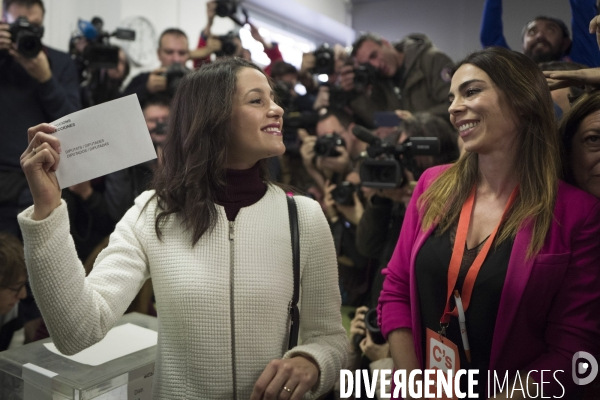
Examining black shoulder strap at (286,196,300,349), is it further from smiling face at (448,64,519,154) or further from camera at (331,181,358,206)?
camera at (331,181,358,206)

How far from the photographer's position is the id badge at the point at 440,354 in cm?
122

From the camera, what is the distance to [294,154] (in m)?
3.06

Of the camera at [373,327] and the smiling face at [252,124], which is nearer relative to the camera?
the smiling face at [252,124]

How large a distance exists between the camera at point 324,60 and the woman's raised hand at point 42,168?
2126 millimetres

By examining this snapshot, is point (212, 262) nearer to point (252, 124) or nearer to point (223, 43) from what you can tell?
point (252, 124)

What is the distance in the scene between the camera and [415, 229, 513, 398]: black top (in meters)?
1.18

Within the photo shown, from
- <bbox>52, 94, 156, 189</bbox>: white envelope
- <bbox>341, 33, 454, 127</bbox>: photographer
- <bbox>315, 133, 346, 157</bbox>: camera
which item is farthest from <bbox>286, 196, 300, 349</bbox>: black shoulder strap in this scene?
<bbox>315, 133, 346, 157</bbox>: camera

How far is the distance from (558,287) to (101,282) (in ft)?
3.26

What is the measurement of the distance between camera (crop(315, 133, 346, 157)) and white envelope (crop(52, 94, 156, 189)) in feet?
5.18

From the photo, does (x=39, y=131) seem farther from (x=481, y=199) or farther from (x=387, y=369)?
(x=387, y=369)

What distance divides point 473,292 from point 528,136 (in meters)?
0.40

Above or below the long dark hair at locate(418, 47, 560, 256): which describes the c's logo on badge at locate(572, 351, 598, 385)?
below

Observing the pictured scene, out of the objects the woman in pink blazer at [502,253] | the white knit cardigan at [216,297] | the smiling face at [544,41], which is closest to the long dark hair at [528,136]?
the woman in pink blazer at [502,253]

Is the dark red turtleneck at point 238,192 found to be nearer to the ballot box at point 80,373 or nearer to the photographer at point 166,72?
the ballot box at point 80,373
